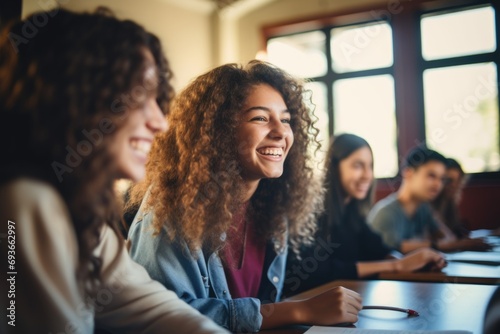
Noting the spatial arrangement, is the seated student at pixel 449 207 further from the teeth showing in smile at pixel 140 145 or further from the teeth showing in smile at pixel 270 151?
the teeth showing in smile at pixel 140 145

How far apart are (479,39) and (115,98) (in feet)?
16.8

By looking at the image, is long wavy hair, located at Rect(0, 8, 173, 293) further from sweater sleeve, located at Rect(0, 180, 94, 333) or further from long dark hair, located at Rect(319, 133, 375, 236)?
long dark hair, located at Rect(319, 133, 375, 236)

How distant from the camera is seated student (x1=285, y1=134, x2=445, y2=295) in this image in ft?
5.85

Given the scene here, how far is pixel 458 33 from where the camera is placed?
509 cm

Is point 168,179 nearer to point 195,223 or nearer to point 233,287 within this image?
point 195,223

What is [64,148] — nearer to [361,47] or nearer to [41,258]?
[41,258]

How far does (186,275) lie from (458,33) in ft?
16.2

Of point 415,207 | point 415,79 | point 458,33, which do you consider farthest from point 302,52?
point 415,207

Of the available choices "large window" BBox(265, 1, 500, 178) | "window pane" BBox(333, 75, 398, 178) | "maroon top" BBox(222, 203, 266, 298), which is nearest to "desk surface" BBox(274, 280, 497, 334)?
"maroon top" BBox(222, 203, 266, 298)

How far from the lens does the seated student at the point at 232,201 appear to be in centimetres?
106

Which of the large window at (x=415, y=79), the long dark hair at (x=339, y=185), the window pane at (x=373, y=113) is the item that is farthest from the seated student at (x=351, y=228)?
the window pane at (x=373, y=113)

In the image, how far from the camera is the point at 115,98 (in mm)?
705

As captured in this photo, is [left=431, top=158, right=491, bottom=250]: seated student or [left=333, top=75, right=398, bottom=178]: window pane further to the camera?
[left=333, top=75, right=398, bottom=178]: window pane

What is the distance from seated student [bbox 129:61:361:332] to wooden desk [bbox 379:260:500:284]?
1.50 feet
